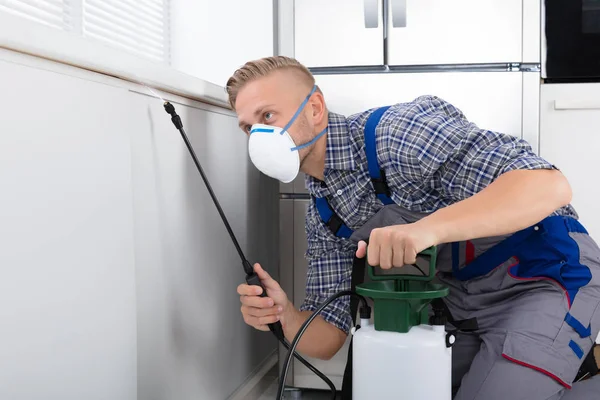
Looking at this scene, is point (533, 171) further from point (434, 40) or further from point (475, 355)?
point (434, 40)

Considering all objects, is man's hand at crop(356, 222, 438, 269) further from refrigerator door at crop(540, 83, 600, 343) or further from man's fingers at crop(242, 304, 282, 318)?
refrigerator door at crop(540, 83, 600, 343)

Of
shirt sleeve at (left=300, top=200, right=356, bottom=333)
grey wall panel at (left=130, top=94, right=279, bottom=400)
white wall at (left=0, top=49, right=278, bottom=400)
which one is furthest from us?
shirt sleeve at (left=300, top=200, right=356, bottom=333)

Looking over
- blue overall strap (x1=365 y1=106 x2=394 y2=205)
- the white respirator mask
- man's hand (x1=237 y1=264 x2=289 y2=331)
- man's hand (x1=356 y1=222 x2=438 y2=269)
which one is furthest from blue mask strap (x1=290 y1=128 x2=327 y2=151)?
man's hand (x1=356 y1=222 x2=438 y2=269)

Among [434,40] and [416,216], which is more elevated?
[434,40]

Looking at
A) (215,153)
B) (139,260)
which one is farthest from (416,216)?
(139,260)

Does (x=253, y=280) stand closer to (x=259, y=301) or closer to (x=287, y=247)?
(x=259, y=301)

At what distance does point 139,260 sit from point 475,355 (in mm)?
720

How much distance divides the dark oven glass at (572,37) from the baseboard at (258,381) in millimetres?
1050

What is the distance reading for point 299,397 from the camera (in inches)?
59.5

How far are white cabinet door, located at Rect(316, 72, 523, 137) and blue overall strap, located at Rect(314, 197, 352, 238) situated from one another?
0.31 meters

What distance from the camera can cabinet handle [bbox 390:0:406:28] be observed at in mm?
1404

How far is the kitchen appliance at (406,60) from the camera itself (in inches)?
55.6

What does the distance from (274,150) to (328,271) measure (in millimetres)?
330

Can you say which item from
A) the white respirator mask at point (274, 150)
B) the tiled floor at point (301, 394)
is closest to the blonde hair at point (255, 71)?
the white respirator mask at point (274, 150)
